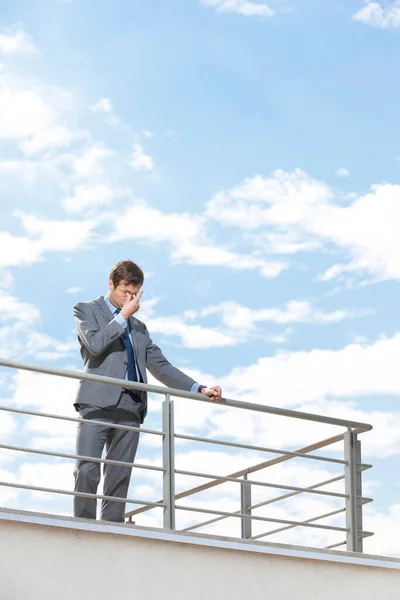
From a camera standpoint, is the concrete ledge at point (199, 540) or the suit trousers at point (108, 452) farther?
the suit trousers at point (108, 452)

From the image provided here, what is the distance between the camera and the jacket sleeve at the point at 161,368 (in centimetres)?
754

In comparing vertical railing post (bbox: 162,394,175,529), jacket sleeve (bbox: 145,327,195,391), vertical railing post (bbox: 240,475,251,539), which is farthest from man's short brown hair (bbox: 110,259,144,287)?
vertical railing post (bbox: 240,475,251,539)

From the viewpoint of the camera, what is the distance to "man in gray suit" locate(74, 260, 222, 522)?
22.6ft

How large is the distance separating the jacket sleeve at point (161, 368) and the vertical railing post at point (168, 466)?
1.71 ft

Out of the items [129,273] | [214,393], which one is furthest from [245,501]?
[129,273]

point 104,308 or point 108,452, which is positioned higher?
point 104,308

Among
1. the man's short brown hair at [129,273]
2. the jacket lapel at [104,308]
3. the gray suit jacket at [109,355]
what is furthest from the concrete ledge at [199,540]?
the man's short brown hair at [129,273]

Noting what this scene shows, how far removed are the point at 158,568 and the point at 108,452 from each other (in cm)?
84

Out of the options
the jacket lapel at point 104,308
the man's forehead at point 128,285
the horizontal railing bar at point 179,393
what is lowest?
the horizontal railing bar at point 179,393

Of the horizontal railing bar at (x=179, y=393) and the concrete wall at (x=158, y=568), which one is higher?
the horizontal railing bar at (x=179, y=393)

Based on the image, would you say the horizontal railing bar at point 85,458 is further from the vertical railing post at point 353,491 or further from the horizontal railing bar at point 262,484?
the vertical railing post at point 353,491

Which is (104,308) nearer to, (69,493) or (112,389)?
(112,389)

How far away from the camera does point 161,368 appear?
299 inches

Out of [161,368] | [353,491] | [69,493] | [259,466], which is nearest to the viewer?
[69,493]
